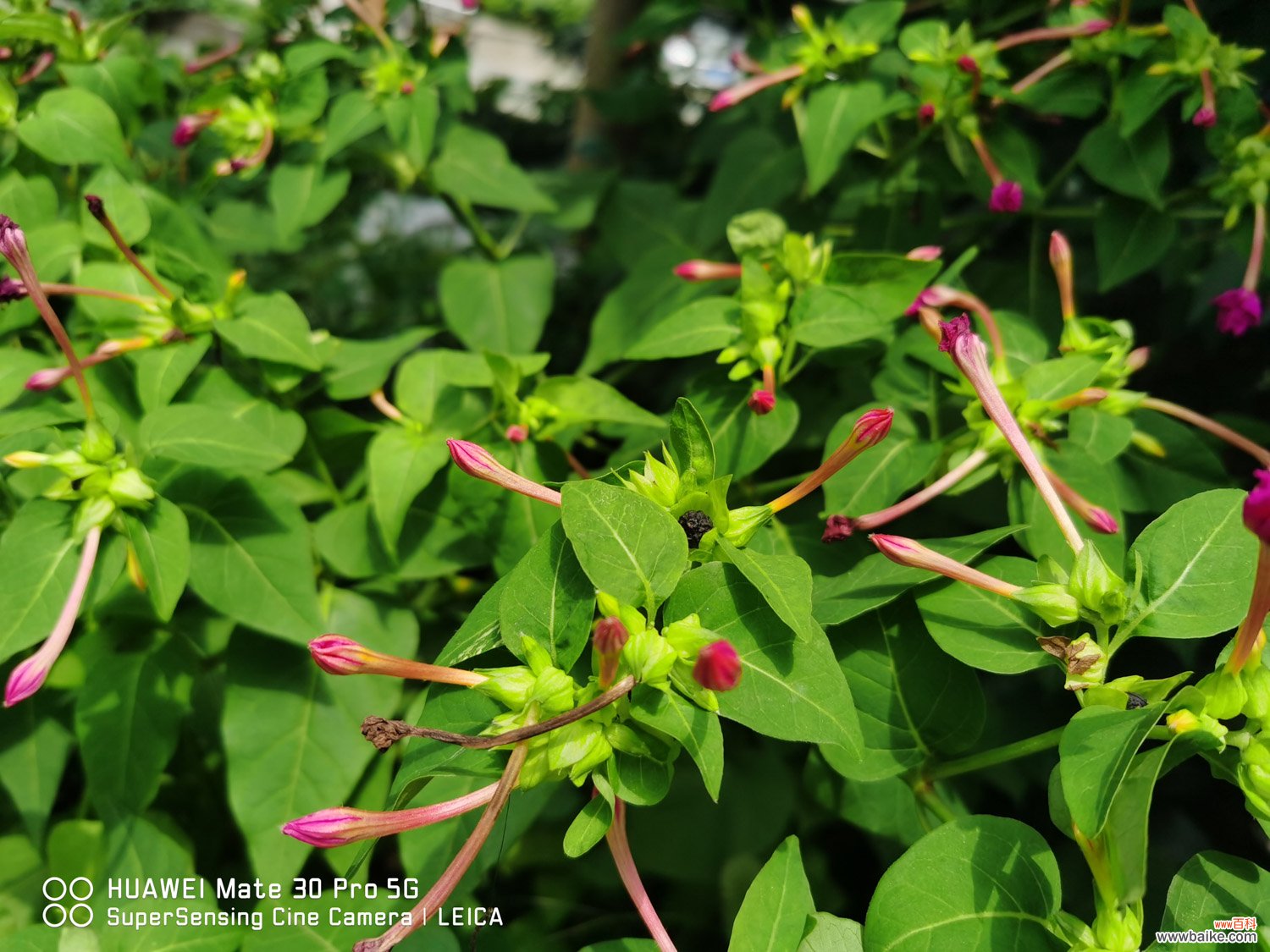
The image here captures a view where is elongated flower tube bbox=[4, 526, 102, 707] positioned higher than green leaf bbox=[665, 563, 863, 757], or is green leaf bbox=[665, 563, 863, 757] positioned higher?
green leaf bbox=[665, 563, 863, 757]

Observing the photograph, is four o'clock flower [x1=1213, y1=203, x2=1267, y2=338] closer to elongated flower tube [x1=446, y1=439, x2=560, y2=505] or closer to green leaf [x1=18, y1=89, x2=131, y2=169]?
elongated flower tube [x1=446, y1=439, x2=560, y2=505]

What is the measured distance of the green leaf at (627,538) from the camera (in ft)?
2.07

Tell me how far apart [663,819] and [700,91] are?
1.58m

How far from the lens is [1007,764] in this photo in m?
1.26

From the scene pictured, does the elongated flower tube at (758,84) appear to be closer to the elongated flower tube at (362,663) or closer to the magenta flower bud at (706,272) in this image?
the magenta flower bud at (706,272)

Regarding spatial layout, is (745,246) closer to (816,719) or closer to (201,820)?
(816,719)

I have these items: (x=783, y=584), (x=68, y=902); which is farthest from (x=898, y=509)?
(x=68, y=902)

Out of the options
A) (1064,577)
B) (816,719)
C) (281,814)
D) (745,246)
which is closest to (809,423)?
(745,246)

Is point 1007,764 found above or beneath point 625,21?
beneath

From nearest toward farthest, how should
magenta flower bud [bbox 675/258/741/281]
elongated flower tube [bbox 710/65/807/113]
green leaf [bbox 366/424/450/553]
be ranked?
green leaf [bbox 366/424/450/553] < magenta flower bud [bbox 675/258/741/281] < elongated flower tube [bbox 710/65/807/113]

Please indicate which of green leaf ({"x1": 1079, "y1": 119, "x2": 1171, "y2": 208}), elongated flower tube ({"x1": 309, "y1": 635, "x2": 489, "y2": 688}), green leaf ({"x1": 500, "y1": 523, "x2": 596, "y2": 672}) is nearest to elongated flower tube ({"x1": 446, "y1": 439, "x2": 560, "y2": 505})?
green leaf ({"x1": 500, "y1": 523, "x2": 596, "y2": 672})

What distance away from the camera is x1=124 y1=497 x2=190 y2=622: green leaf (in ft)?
2.77

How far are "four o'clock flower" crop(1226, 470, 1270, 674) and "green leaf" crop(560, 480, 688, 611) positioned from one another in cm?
34

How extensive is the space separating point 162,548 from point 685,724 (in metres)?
0.56
